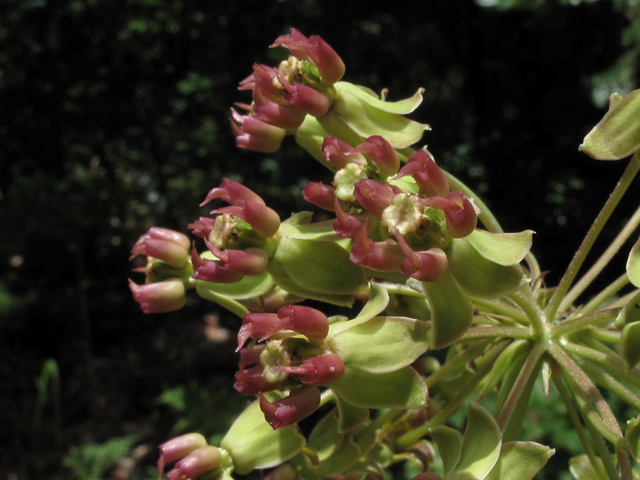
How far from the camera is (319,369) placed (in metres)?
1.02

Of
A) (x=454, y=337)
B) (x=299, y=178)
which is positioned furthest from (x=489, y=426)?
(x=299, y=178)

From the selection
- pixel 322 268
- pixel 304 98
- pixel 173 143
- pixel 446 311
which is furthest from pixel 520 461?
pixel 173 143

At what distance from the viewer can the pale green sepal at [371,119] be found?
123 cm

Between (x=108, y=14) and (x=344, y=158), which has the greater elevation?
(x=344, y=158)

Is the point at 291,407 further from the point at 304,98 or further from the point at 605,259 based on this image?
the point at 605,259

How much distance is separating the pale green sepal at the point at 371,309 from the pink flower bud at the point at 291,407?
0.11 metres

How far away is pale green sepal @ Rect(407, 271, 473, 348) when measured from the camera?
101 cm

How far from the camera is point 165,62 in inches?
227

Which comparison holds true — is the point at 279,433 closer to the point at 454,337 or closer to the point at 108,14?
the point at 454,337

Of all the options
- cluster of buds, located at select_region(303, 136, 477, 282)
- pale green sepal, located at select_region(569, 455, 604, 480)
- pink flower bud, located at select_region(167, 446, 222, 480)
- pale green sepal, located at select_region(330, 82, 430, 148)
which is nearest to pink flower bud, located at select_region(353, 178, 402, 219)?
cluster of buds, located at select_region(303, 136, 477, 282)

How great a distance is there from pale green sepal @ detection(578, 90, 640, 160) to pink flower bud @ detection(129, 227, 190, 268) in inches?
36.1

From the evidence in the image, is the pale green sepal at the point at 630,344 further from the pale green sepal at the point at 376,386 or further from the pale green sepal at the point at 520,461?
the pale green sepal at the point at 376,386

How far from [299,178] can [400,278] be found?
461cm

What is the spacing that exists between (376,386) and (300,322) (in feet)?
0.64
